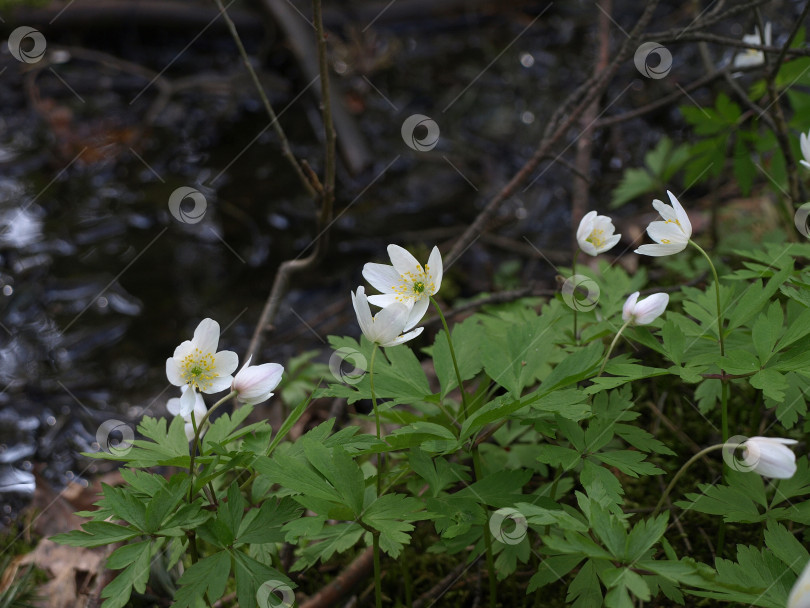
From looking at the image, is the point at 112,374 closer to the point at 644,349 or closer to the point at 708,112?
the point at 644,349

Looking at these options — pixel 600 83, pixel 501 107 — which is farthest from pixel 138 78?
pixel 600 83

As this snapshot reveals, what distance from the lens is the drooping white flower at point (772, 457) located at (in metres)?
1.27

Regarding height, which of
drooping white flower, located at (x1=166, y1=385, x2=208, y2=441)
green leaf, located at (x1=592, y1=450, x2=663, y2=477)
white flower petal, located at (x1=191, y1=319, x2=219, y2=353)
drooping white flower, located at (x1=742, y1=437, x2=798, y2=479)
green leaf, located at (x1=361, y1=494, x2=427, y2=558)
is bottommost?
drooping white flower, located at (x1=166, y1=385, x2=208, y2=441)

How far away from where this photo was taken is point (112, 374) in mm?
3590

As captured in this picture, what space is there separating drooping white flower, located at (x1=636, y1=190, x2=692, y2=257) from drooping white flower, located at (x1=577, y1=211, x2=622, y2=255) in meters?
0.23

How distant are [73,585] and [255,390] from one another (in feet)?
4.09

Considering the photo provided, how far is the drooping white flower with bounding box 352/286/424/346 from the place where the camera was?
1.55m

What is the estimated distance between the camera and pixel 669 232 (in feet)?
5.60

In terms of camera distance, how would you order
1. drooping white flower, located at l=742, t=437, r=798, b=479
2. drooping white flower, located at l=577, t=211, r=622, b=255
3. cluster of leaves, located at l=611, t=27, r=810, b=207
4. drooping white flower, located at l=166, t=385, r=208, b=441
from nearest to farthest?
drooping white flower, located at l=742, t=437, r=798, b=479 < drooping white flower, located at l=166, t=385, r=208, b=441 < drooping white flower, located at l=577, t=211, r=622, b=255 < cluster of leaves, located at l=611, t=27, r=810, b=207

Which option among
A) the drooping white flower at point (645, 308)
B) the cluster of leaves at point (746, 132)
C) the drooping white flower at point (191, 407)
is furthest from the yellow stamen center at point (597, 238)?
the drooping white flower at point (191, 407)

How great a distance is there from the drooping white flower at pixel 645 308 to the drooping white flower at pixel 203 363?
40.2 inches

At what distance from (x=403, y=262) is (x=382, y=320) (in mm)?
236

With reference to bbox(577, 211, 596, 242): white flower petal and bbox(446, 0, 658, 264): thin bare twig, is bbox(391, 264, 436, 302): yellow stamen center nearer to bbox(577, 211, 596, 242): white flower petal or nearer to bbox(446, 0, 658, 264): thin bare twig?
bbox(577, 211, 596, 242): white flower petal

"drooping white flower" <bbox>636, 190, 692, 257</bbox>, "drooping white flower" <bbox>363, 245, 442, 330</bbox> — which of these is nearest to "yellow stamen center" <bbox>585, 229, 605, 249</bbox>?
"drooping white flower" <bbox>636, 190, 692, 257</bbox>
